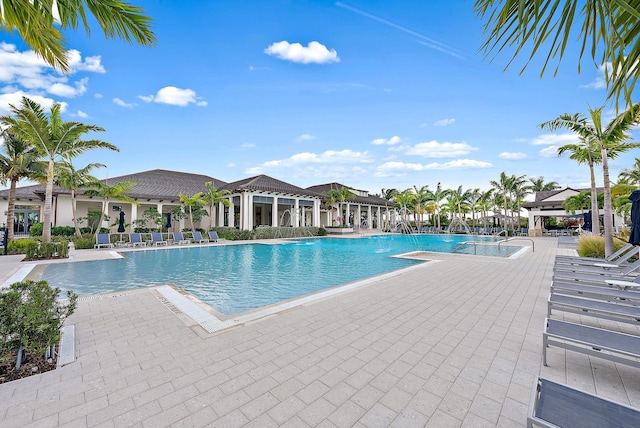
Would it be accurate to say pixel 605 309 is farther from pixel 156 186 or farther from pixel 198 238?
pixel 156 186

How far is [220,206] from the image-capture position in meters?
27.5

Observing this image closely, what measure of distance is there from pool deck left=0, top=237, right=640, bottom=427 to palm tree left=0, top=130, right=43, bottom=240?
53.3 feet

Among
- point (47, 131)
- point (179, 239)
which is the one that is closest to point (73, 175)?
point (47, 131)

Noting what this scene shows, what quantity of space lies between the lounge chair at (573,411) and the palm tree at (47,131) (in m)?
18.1

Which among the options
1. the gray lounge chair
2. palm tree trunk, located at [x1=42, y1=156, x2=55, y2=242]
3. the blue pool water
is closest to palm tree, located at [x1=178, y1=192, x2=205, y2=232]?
palm tree trunk, located at [x1=42, y1=156, x2=55, y2=242]

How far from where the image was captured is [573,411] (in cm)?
174

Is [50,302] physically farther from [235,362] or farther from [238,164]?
[238,164]

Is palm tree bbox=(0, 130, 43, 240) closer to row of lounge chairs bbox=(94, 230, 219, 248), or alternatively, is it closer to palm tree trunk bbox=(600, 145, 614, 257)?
row of lounge chairs bbox=(94, 230, 219, 248)

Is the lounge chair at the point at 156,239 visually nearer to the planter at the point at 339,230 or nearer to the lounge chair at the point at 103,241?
the lounge chair at the point at 103,241

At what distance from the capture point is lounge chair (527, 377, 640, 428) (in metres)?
1.62

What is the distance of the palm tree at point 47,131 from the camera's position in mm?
12030

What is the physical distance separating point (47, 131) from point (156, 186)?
1496 centimetres

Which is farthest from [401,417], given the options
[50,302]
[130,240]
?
[130,240]

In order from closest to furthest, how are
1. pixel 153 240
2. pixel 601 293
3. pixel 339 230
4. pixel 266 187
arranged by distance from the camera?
pixel 601 293 < pixel 153 240 < pixel 266 187 < pixel 339 230
